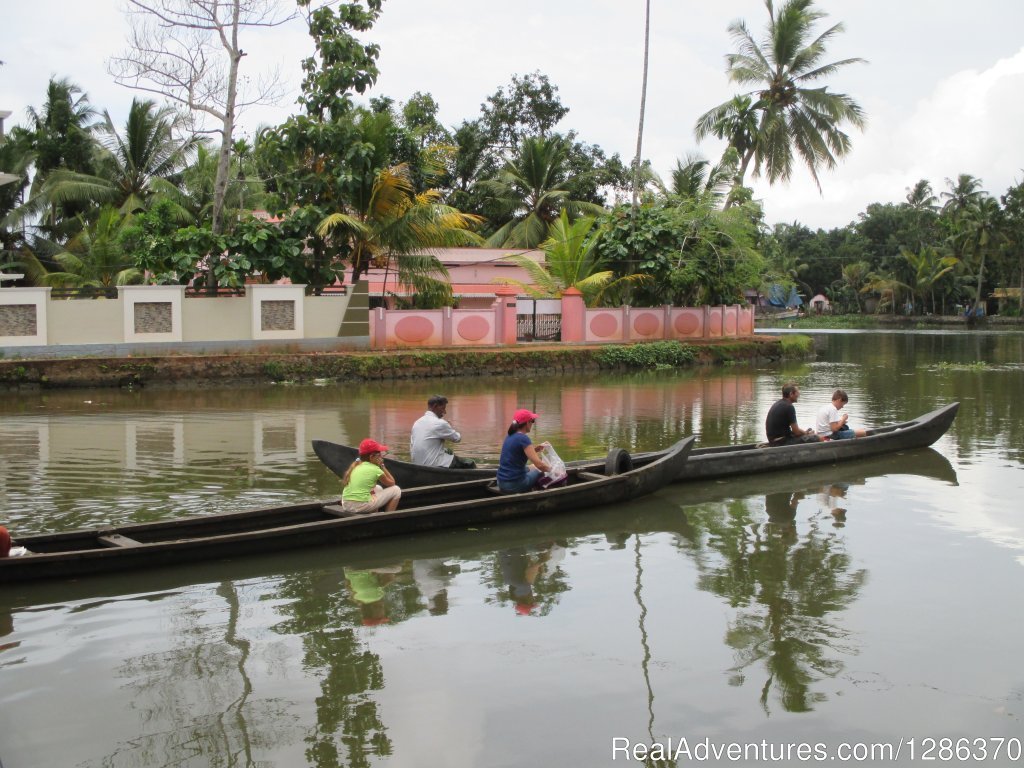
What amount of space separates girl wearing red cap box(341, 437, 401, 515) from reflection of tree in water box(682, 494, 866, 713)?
8.84ft

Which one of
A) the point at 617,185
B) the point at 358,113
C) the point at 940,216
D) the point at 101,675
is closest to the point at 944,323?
the point at 940,216

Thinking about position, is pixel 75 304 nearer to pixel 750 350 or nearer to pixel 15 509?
pixel 15 509

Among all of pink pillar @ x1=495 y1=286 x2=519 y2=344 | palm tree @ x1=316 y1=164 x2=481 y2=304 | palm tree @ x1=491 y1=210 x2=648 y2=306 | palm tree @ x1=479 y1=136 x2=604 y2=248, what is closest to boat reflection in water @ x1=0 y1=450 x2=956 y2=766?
palm tree @ x1=316 y1=164 x2=481 y2=304

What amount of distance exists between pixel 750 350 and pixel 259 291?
605 inches

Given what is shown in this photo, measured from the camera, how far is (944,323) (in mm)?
57656

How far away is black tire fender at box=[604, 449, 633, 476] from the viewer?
9.86 meters

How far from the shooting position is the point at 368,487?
8.38m

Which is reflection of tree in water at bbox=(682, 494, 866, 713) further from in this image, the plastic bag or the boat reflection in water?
the plastic bag

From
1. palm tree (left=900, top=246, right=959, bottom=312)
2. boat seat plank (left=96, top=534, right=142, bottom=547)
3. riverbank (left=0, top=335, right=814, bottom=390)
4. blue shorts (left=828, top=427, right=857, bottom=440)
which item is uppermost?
palm tree (left=900, top=246, right=959, bottom=312)

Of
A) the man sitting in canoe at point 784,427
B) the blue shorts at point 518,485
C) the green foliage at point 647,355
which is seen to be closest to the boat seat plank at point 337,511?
the blue shorts at point 518,485

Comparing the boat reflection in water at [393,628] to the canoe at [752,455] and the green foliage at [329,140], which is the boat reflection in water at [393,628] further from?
the green foliage at [329,140]

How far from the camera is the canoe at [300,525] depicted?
23.0ft

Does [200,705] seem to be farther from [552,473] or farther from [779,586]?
[552,473]

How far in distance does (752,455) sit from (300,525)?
18.7 feet
